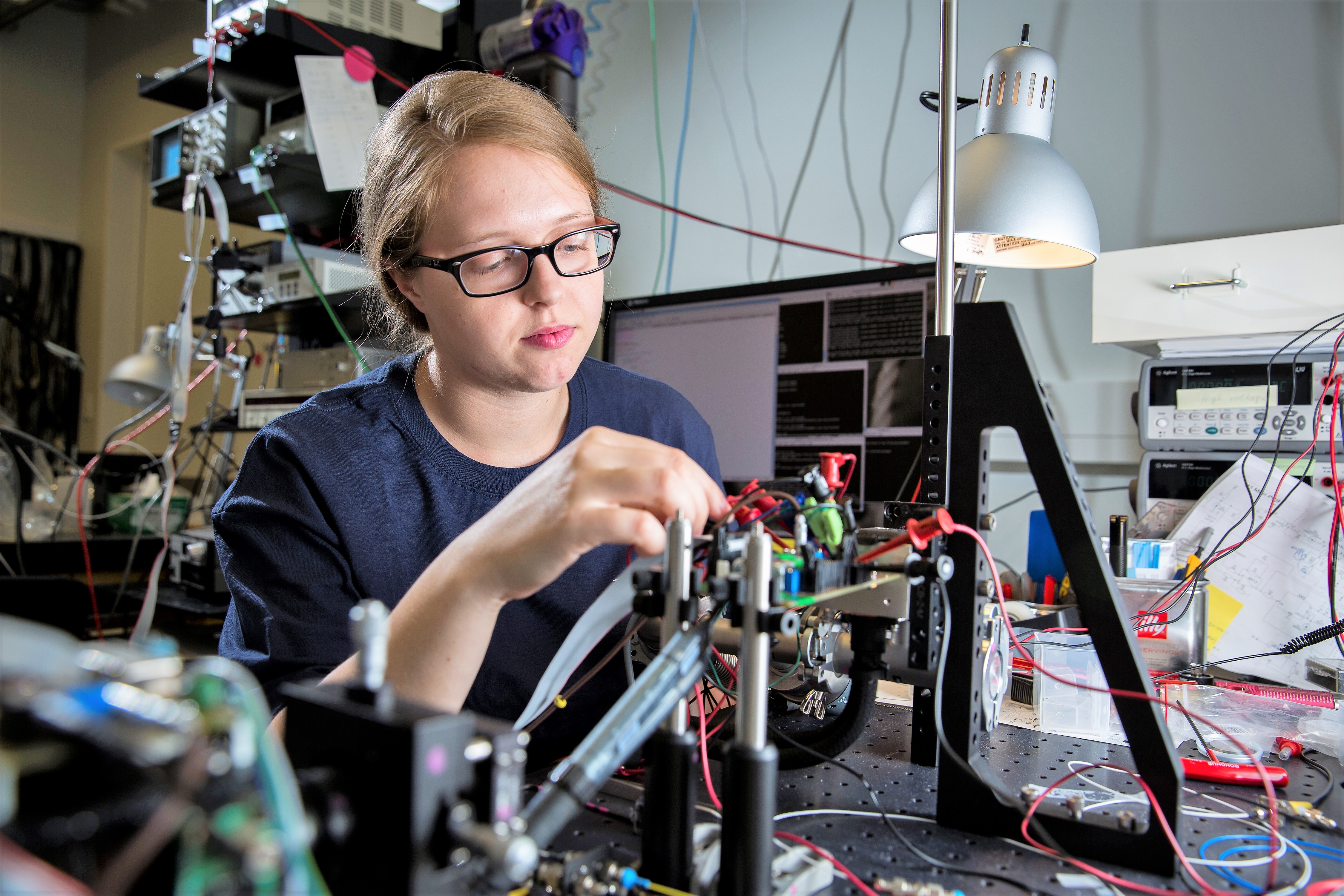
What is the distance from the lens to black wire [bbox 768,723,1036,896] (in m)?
0.50

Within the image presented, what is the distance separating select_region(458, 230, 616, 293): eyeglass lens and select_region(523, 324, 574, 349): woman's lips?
0.05 meters

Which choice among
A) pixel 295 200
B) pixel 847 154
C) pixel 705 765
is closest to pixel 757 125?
pixel 847 154

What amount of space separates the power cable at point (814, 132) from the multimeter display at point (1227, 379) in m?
0.95

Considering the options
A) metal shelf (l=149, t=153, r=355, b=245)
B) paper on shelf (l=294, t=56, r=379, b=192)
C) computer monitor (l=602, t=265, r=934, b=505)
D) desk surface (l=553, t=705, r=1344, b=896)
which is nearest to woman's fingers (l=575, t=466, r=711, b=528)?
desk surface (l=553, t=705, r=1344, b=896)

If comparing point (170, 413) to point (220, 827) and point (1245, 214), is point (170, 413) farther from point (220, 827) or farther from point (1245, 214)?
point (1245, 214)

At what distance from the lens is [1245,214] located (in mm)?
1433

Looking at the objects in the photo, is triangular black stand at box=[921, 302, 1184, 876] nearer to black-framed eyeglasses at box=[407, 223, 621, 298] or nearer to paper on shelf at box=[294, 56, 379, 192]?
black-framed eyeglasses at box=[407, 223, 621, 298]

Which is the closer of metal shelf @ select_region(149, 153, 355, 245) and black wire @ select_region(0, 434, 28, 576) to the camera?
metal shelf @ select_region(149, 153, 355, 245)

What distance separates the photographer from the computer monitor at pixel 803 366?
1.46 meters

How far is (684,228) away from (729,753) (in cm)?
190

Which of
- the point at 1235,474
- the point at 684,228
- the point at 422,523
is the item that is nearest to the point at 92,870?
the point at 422,523

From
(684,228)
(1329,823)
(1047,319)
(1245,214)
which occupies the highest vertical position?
(684,228)

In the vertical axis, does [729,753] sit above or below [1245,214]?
below

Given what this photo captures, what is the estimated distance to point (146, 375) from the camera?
2.14 meters
